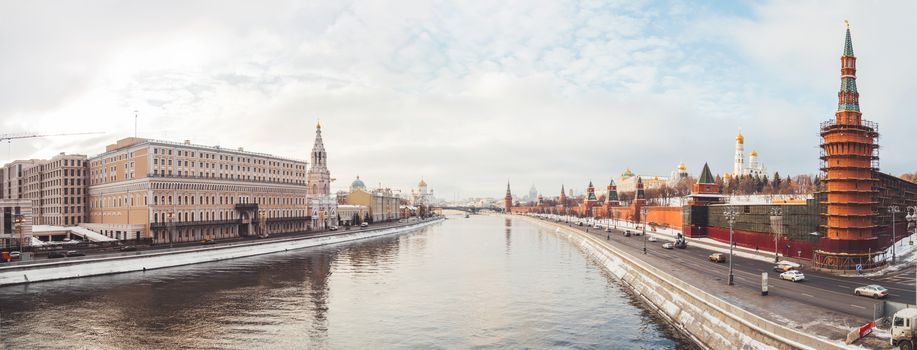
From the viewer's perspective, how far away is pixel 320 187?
479 ft

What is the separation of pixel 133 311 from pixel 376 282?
23.1 meters

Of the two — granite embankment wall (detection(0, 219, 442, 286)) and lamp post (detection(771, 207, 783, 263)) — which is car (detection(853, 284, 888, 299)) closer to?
lamp post (detection(771, 207, 783, 263))

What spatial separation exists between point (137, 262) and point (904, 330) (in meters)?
71.3

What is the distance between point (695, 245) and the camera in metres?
82.9

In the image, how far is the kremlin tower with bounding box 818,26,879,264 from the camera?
5016cm

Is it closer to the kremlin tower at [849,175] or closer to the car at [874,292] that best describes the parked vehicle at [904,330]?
the car at [874,292]

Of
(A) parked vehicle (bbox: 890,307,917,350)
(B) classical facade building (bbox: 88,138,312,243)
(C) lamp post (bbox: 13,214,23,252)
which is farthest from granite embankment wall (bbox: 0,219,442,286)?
(A) parked vehicle (bbox: 890,307,917,350)

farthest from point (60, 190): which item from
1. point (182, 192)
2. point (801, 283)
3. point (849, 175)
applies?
point (849, 175)

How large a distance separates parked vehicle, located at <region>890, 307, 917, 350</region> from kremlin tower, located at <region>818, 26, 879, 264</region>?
29470mm

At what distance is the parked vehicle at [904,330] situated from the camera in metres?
23.8

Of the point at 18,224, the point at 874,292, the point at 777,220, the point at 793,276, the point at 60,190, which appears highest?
the point at 60,190

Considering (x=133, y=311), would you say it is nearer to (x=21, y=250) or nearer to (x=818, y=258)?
(x=21, y=250)

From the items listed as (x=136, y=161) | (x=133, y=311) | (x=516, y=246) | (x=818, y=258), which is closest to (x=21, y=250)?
(x=136, y=161)

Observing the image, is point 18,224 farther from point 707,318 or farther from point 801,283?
point 801,283
